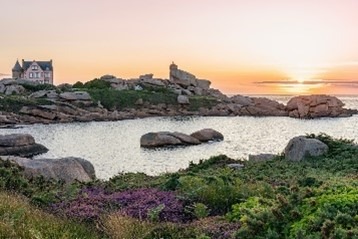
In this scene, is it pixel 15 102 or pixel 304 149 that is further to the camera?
pixel 15 102

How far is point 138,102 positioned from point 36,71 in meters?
52.9

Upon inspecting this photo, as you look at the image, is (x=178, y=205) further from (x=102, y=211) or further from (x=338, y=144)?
(x=338, y=144)

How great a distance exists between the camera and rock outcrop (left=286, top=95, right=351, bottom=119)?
105000 millimetres

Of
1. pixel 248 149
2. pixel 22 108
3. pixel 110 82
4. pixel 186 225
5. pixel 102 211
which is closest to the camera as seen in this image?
pixel 186 225

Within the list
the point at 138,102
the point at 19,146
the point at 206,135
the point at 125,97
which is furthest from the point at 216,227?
the point at 125,97

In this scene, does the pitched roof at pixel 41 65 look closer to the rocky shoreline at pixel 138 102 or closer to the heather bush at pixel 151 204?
the rocky shoreline at pixel 138 102

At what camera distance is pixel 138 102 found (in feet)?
348

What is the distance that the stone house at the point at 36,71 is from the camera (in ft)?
479

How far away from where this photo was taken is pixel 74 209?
10039 millimetres

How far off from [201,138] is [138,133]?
11.1 metres

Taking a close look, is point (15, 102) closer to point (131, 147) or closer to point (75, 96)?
point (75, 96)

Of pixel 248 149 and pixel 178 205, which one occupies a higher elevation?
pixel 178 205

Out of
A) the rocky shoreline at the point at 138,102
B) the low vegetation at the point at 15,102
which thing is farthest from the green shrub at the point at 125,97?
the low vegetation at the point at 15,102

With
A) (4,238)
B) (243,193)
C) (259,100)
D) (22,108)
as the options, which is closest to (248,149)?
(243,193)
